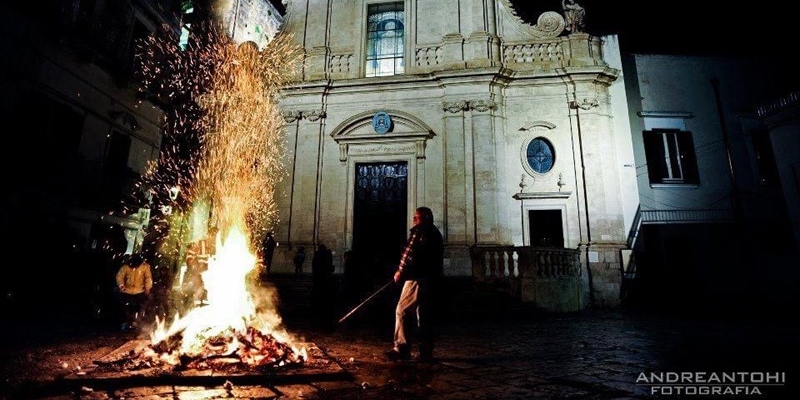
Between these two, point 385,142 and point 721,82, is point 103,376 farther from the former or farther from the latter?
point 721,82

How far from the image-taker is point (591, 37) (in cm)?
1420

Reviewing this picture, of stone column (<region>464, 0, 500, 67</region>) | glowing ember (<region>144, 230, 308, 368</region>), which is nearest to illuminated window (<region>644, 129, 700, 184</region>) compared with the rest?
stone column (<region>464, 0, 500, 67</region>)

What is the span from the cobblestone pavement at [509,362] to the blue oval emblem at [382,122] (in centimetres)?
830

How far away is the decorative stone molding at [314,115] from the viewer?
15164mm

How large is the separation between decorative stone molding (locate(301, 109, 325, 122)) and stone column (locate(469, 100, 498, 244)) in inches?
229

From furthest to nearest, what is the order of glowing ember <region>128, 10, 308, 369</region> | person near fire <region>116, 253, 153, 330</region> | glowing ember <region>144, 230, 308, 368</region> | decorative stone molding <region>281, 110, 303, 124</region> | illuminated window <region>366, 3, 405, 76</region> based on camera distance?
illuminated window <region>366, 3, 405, 76</region>
decorative stone molding <region>281, 110, 303, 124</region>
person near fire <region>116, 253, 153, 330</region>
glowing ember <region>128, 10, 308, 369</region>
glowing ember <region>144, 230, 308, 368</region>

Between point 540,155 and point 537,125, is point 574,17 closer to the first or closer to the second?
point 537,125

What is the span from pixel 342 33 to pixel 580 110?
998 cm

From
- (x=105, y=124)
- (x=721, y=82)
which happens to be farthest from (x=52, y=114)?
(x=721, y=82)

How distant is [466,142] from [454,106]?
149 centimetres

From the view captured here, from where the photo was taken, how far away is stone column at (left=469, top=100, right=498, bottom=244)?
13023mm

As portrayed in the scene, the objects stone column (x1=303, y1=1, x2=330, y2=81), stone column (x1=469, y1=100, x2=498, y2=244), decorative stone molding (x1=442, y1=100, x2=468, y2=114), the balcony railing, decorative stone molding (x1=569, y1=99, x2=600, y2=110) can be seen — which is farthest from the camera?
stone column (x1=303, y1=1, x2=330, y2=81)

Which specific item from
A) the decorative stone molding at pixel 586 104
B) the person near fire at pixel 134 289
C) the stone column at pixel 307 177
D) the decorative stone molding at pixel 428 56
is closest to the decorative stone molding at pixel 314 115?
the stone column at pixel 307 177

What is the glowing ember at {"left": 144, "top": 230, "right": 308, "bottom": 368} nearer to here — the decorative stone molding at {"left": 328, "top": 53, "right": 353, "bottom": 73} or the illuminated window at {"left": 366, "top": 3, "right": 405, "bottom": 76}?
the decorative stone molding at {"left": 328, "top": 53, "right": 353, "bottom": 73}
